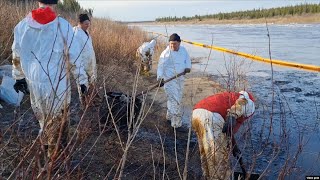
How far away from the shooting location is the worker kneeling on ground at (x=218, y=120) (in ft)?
12.8

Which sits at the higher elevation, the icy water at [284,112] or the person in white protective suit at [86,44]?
the person in white protective suit at [86,44]

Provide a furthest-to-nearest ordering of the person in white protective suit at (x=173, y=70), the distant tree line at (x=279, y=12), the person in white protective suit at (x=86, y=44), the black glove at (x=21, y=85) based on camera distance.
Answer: the distant tree line at (x=279, y=12), the person in white protective suit at (x=173, y=70), the person in white protective suit at (x=86, y=44), the black glove at (x=21, y=85)

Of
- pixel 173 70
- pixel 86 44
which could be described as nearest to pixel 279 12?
pixel 173 70

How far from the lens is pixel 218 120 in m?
4.16

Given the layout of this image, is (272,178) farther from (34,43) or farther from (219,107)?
(34,43)

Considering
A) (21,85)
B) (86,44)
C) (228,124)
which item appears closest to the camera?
(228,124)

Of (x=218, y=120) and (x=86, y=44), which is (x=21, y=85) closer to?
(x=218, y=120)

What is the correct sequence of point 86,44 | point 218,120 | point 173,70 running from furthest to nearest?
point 173,70 < point 86,44 < point 218,120

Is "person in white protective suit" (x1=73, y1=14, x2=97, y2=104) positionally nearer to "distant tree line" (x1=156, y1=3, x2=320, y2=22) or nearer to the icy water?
the icy water

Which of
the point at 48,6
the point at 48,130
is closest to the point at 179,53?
the point at 48,6

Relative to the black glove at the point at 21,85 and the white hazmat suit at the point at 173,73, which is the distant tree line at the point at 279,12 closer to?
the white hazmat suit at the point at 173,73

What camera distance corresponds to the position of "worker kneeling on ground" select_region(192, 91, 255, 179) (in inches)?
154

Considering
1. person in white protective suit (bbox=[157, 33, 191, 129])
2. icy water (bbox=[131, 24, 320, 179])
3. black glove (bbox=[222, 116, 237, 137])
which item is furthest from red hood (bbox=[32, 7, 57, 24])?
person in white protective suit (bbox=[157, 33, 191, 129])

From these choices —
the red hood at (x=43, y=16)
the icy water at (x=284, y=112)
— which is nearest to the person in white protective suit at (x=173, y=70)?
the icy water at (x=284, y=112)
